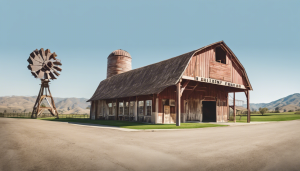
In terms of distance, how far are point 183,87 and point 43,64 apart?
1276 inches

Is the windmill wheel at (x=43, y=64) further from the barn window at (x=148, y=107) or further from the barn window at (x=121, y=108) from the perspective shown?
the barn window at (x=148, y=107)

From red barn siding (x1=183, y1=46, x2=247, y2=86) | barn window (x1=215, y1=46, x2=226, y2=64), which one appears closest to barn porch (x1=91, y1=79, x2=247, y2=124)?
red barn siding (x1=183, y1=46, x2=247, y2=86)

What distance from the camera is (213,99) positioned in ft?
92.5

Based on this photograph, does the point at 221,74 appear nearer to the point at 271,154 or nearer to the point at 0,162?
the point at 271,154

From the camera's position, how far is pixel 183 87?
841 inches

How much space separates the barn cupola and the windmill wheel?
10.2m

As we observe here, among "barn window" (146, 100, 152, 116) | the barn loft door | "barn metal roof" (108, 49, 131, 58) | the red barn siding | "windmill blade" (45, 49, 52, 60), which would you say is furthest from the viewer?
"barn metal roof" (108, 49, 131, 58)

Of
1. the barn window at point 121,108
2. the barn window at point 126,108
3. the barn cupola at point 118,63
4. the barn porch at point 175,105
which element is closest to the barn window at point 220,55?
the barn porch at point 175,105

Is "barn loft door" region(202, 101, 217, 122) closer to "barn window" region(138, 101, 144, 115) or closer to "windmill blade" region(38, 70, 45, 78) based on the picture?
"barn window" region(138, 101, 144, 115)

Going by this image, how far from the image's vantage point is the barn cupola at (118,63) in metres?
44.6

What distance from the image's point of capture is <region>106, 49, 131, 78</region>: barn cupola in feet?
146

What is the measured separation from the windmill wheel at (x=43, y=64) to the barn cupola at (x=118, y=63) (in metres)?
10.2

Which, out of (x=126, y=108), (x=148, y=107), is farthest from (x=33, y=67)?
(x=148, y=107)

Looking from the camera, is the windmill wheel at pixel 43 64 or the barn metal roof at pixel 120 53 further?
the barn metal roof at pixel 120 53
